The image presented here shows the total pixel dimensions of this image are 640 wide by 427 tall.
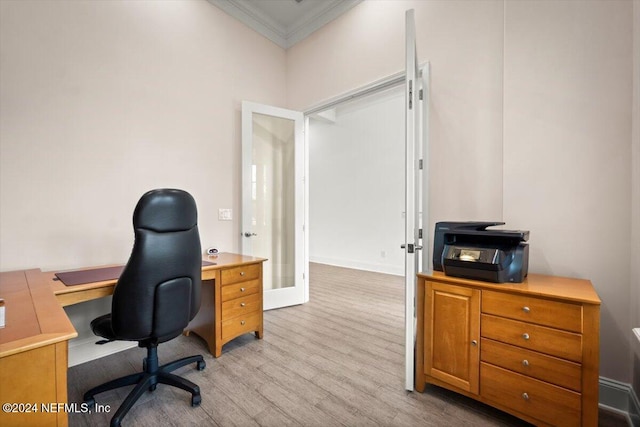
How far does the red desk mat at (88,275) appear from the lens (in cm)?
169

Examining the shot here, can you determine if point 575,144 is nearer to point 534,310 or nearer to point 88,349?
point 534,310

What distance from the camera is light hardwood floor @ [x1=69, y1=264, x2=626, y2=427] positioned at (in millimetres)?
1546

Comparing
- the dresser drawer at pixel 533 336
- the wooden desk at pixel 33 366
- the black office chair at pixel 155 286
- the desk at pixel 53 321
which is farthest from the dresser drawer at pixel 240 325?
the dresser drawer at pixel 533 336

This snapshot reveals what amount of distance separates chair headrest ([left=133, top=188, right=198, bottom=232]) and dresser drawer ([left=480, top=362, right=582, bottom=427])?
192 cm

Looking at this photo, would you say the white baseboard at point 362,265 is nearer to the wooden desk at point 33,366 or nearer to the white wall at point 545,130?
the white wall at point 545,130

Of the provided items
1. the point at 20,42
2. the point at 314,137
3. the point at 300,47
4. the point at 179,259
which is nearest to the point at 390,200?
the point at 314,137

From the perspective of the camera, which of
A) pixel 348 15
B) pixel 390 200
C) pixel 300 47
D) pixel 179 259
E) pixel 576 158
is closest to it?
pixel 179 259

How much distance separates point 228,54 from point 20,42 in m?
1.71

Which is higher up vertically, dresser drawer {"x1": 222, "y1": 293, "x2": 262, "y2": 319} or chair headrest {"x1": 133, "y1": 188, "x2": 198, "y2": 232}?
chair headrest {"x1": 133, "y1": 188, "x2": 198, "y2": 232}

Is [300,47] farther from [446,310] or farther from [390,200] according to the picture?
[446,310]

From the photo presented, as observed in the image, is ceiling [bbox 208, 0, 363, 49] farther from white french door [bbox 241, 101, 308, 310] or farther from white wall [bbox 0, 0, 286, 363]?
white french door [bbox 241, 101, 308, 310]

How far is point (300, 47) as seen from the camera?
3.57 m

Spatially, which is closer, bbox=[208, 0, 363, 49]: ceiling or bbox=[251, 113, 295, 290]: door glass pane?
bbox=[208, 0, 363, 49]: ceiling

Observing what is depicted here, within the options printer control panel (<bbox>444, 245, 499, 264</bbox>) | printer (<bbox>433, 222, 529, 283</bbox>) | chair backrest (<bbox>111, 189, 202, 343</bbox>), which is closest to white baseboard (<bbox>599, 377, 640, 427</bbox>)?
printer (<bbox>433, 222, 529, 283</bbox>)
